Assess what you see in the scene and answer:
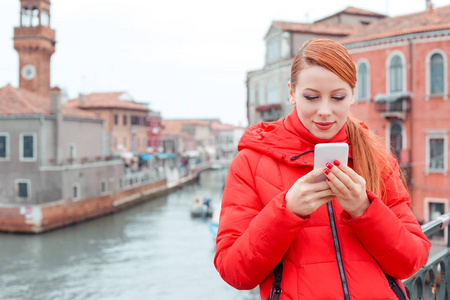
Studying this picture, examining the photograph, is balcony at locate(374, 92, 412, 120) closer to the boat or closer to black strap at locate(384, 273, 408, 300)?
the boat

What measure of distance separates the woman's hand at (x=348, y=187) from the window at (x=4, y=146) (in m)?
24.1

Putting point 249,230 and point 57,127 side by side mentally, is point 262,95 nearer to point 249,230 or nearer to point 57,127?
point 57,127

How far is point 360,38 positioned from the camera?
15.9 meters

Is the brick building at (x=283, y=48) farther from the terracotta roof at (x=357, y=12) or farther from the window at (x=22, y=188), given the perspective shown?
the window at (x=22, y=188)

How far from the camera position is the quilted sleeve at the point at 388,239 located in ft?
3.86

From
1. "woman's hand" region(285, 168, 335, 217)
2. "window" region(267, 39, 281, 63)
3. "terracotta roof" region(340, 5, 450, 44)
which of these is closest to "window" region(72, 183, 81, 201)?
"window" region(267, 39, 281, 63)

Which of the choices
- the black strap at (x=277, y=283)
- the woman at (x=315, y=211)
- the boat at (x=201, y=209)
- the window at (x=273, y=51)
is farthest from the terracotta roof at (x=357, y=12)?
the black strap at (x=277, y=283)

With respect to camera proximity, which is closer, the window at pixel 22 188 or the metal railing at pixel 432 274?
the metal railing at pixel 432 274

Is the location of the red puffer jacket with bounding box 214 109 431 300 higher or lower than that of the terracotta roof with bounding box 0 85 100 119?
lower

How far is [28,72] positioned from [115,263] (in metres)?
18.3

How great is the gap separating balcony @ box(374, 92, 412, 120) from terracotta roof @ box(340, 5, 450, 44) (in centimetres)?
209

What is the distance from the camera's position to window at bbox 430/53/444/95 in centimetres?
1429

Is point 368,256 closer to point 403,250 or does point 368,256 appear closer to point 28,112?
point 403,250

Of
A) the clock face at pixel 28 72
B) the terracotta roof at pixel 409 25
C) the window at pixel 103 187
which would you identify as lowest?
the window at pixel 103 187
